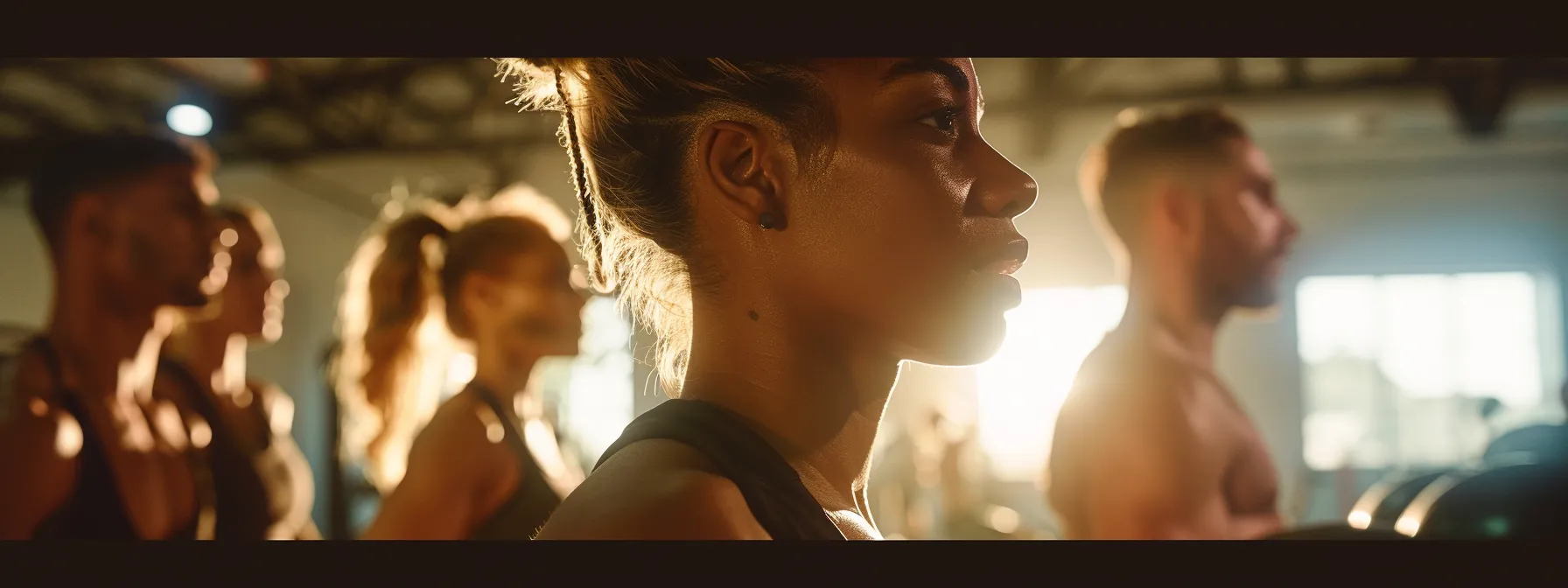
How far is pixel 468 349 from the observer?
211cm

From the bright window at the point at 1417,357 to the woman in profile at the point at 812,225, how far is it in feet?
30.4

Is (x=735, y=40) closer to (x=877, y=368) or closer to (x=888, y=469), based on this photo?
(x=877, y=368)

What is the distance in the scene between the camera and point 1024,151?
30.6 ft

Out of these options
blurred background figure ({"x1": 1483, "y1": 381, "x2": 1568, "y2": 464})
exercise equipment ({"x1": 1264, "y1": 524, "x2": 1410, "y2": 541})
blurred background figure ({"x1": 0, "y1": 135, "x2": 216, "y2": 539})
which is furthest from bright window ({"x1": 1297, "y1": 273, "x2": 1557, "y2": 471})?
exercise equipment ({"x1": 1264, "y1": 524, "x2": 1410, "y2": 541})

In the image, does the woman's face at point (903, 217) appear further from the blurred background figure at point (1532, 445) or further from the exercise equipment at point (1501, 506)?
the blurred background figure at point (1532, 445)

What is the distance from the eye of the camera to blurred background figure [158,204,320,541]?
82.7 inches

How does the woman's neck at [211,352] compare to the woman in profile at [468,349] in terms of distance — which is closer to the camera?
the woman in profile at [468,349]

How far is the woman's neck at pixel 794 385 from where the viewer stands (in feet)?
2.88

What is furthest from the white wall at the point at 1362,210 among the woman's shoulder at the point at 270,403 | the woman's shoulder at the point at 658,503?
the woman's shoulder at the point at 658,503

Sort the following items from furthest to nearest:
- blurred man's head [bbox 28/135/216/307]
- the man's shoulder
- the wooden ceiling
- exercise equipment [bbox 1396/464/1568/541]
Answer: the wooden ceiling < the man's shoulder < blurred man's head [bbox 28/135/216/307] < exercise equipment [bbox 1396/464/1568/541]

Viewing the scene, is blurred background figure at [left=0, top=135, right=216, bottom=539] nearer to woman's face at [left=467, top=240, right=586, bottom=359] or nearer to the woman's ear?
woman's face at [left=467, top=240, right=586, bottom=359]

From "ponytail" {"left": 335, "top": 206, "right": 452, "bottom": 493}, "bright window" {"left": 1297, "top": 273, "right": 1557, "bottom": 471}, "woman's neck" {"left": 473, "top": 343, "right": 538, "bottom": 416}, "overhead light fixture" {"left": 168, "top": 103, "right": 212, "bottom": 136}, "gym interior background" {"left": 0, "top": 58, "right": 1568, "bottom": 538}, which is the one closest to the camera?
"woman's neck" {"left": 473, "top": 343, "right": 538, "bottom": 416}

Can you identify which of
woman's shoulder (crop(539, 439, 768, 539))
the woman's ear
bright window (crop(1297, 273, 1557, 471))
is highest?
the woman's ear

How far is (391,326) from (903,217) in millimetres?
1614
